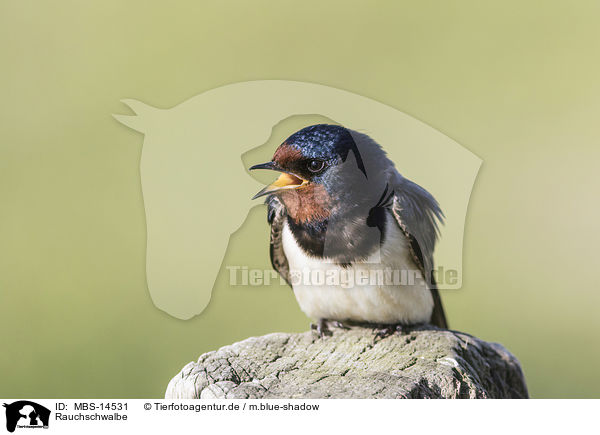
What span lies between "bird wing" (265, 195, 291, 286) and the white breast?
6cm

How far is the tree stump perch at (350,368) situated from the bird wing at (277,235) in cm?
45

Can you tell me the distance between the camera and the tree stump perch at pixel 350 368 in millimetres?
2301

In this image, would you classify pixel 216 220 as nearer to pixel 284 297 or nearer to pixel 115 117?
pixel 115 117

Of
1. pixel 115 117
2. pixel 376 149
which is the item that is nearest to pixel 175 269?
pixel 115 117

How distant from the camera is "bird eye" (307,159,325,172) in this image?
2.53m

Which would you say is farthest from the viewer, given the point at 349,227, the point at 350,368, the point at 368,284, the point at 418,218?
the point at 418,218

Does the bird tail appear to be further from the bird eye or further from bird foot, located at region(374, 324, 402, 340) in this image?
the bird eye

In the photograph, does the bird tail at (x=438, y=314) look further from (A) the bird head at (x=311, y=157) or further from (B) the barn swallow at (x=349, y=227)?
(A) the bird head at (x=311, y=157)

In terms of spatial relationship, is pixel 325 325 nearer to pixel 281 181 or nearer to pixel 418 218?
pixel 418 218

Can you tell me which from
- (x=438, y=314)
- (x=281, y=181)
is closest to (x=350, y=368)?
(x=281, y=181)

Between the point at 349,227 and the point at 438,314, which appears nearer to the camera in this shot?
the point at 349,227

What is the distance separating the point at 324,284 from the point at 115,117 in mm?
1193
